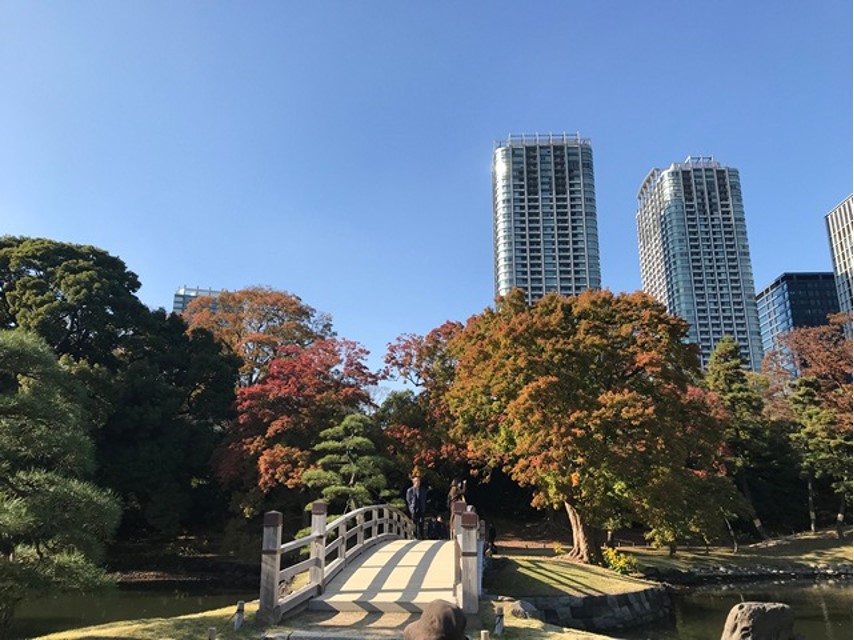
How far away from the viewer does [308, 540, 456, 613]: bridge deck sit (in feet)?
23.4

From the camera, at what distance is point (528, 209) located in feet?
252

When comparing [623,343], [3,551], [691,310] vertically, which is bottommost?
[3,551]

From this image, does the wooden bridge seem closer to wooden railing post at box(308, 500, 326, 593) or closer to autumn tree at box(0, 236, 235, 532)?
wooden railing post at box(308, 500, 326, 593)

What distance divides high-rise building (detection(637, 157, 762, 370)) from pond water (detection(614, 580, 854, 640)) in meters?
62.0

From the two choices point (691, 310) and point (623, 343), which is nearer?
point (623, 343)

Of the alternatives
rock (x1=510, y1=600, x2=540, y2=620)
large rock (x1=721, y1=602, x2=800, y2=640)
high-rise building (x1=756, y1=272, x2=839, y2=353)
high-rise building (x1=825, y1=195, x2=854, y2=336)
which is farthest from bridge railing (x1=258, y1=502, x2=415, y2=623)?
high-rise building (x1=825, y1=195, x2=854, y2=336)

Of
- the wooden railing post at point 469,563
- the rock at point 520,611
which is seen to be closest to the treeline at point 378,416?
the wooden railing post at point 469,563

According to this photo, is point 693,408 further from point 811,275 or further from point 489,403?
point 811,275

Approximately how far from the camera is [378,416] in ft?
75.3

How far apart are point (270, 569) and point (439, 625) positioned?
4909 millimetres

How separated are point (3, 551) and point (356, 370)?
47.6 feet

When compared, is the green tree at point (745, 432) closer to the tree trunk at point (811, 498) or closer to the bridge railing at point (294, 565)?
the tree trunk at point (811, 498)

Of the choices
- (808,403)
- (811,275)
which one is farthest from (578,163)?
(808,403)

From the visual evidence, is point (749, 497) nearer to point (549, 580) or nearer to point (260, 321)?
point (549, 580)
